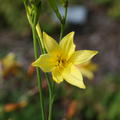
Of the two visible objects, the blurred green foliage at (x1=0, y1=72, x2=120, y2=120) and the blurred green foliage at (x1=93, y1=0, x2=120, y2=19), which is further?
the blurred green foliage at (x1=93, y1=0, x2=120, y2=19)

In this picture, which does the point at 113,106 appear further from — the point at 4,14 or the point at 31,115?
the point at 4,14

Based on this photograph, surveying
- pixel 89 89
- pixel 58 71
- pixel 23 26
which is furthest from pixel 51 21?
pixel 58 71

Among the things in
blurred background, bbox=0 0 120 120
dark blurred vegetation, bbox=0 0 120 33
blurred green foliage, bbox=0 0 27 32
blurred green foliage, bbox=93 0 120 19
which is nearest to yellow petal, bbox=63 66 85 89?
blurred background, bbox=0 0 120 120

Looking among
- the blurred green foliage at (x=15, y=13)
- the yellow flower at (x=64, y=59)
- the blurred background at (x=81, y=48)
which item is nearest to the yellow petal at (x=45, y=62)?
the yellow flower at (x=64, y=59)

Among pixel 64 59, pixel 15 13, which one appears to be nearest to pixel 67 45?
pixel 64 59

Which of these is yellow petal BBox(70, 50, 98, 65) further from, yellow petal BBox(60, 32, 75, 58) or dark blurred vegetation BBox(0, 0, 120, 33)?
dark blurred vegetation BBox(0, 0, 120, 33)

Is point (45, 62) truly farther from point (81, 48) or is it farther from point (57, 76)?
point (81, 48)

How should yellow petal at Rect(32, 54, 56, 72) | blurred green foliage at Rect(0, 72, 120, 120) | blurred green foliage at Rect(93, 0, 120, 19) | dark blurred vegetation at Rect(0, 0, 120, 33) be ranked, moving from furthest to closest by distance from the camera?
blurred green foliage at Rect(93, 0, 120, 19) < dark blurred vegetation at Rect(0, 0, 120, 33) < blurred green foliage at Rect(0, 72, 120, 120) < yellow petal at Rect(32, 54, 56, 72)
